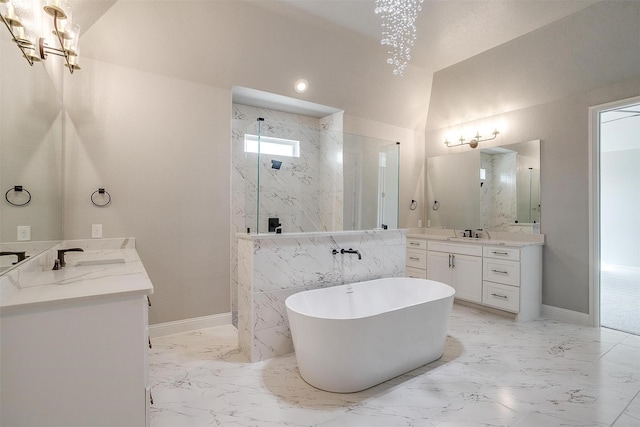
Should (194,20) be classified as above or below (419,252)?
above

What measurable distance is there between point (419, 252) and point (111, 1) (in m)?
4.42

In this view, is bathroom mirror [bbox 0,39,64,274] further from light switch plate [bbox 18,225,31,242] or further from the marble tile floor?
the marble tile floor

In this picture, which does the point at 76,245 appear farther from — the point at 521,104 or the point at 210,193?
the point at 521,104

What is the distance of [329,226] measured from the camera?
3.23 metres

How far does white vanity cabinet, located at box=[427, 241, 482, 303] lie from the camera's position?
382cm

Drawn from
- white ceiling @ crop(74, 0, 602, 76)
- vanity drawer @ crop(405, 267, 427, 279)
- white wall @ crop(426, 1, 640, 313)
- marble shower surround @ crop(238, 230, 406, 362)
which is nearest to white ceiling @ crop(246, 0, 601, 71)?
white ceiling @ crop(74, 0, 602, 76)

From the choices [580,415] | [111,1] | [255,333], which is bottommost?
[580,415]

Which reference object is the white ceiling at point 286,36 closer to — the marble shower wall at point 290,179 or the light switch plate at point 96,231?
the marble shower wall at point 290,179

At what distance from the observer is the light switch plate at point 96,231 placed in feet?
8.78

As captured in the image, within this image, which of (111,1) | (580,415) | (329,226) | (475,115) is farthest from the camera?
(475,115)

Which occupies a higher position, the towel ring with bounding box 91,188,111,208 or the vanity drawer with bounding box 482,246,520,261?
the towel ring with bounding box 91,188,111,208

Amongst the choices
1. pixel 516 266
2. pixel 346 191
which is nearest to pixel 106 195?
pixel 346 191

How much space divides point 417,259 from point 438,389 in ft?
8.40

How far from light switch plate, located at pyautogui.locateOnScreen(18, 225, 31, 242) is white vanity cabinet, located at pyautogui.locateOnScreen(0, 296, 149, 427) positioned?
0.68 metres
